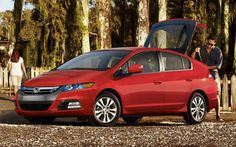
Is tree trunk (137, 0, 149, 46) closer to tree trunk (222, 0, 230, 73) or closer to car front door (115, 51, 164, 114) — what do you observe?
tree trunk (222, 0, 230, 73)

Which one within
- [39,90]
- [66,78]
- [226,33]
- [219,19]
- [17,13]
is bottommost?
[39,90]

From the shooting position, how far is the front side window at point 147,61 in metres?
13.2

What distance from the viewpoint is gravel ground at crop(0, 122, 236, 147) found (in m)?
9.48

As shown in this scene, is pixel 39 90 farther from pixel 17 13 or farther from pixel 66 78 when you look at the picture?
pixel 17 13

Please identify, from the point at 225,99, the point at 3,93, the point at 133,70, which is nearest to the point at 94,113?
the point at 133,70

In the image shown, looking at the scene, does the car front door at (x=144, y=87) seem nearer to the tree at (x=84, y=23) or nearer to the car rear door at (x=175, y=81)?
the car rear door at (x=175, y=81)

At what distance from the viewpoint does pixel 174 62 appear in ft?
45.4

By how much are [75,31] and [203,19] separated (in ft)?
21.2

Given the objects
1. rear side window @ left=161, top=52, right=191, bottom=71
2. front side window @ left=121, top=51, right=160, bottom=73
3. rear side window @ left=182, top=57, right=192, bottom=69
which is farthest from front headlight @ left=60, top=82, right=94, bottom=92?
rear side window @ left=182, top=57, right=192, bottom=69

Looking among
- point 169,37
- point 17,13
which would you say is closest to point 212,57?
point 169,37

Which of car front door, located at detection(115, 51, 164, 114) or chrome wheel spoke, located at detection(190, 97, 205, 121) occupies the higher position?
car front door, located at detection(115, 51, 164, 114)

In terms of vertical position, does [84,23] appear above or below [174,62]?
above

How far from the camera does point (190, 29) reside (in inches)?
615

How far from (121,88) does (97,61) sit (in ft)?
2.99
